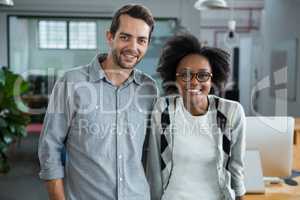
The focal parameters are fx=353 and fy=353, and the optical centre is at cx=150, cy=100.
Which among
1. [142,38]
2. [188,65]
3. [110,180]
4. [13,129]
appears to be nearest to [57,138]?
[110,180]

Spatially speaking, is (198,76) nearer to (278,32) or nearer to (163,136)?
(163,136)

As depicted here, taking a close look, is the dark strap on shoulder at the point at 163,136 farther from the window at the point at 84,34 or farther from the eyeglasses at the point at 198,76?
the window at the point at 84,34

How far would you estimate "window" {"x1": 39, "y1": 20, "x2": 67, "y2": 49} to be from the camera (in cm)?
543

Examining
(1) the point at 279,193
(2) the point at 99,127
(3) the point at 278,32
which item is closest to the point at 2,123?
(2) the point at 99,127

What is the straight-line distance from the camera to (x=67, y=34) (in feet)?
18.1

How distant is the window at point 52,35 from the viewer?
17.8 feet

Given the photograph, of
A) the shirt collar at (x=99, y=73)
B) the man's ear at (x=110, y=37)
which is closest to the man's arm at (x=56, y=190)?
the shirt collar at (x=99, y=73)

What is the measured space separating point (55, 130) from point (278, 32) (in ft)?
17.1

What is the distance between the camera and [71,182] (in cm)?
150

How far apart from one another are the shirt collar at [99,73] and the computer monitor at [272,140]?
0.82 meters

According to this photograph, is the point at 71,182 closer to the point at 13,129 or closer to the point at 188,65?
the point at 188,65

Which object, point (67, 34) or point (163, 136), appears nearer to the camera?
point (163, 136)

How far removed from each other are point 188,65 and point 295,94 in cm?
395

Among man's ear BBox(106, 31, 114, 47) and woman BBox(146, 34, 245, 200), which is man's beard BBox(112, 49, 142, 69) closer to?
man's ear BBox(106, 31, 114, 47)
